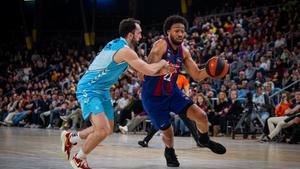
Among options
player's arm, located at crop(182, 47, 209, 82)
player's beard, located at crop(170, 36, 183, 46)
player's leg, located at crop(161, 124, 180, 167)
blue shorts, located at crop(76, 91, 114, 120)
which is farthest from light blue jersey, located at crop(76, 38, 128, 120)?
player's arm, located at crop(182, 47, 209, 82)

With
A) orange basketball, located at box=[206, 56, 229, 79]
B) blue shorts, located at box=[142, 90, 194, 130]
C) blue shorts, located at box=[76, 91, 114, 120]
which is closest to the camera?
blue shorts, located at box=[76, 91, 114, 120]

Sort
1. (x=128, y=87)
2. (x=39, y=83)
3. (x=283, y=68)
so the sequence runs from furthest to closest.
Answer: (x=39, y=83)
(x=128, y=87)
(x=283, y=68)

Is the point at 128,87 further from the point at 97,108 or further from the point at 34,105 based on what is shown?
the point at 97,108

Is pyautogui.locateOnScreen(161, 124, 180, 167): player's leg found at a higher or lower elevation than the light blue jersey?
lower

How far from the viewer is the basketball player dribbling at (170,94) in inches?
271

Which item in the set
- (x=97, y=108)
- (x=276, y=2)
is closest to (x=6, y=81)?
(x=276, y=2)

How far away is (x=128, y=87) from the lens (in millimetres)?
17828

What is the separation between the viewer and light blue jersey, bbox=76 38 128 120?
6.14 metres

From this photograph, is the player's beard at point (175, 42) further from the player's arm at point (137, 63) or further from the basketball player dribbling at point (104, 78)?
the player's arm at point (137, 63)

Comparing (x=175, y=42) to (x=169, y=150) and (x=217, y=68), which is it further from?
(x=169, y=150)

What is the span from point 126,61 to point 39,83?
Result: 1828 centimetres

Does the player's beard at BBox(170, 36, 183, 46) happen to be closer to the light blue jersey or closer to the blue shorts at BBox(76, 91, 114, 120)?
the light blue jersey

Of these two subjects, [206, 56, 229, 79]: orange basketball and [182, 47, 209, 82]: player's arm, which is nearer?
[206, 56, 229, 79]: orange basketball

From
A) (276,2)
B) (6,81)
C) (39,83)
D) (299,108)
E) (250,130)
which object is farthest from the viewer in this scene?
(6,81)
